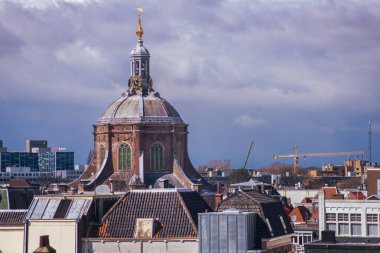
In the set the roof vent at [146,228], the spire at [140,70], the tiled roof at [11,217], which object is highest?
the spire at [140,70]

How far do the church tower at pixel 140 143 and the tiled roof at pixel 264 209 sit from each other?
54322mm

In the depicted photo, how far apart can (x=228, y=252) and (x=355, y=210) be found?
381 inches

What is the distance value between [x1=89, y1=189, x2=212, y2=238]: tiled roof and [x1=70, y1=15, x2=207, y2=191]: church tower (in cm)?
5631

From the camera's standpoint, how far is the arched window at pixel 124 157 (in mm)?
140500

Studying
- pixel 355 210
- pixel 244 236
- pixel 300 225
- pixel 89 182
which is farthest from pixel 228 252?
pixel 89 182

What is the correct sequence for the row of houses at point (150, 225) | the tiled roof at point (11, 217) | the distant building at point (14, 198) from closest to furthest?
the row of houses at point (150, 225)
the tiled roof at point (11, 217)
the distant building at point (14, 198)

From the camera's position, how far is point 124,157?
14112cm

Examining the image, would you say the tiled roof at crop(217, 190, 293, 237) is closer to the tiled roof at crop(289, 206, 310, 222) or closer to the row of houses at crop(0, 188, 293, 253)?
the row of houses at crop(0, 188, 293, 253)

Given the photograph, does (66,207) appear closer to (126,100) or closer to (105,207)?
(105,207)

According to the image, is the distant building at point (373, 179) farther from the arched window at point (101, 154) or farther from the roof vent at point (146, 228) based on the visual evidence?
the arched window at point (101, 154)

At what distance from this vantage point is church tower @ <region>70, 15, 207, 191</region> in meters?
139

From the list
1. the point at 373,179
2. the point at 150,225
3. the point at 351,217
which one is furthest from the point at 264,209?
the point at 373,179

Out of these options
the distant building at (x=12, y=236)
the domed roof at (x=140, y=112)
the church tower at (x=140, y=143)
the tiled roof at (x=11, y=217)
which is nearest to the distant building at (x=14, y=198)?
the tiled roof at (x=11, y=217)

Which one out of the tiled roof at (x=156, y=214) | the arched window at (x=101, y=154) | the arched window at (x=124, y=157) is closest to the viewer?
the tiled roof at (x=156, y=214)
